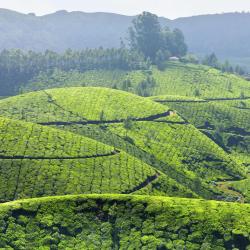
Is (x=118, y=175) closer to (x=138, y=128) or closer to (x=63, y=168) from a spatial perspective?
(x=63, y=168)

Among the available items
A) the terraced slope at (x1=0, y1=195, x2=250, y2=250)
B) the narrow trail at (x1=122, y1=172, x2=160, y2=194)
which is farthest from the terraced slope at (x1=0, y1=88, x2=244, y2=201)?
the terraced slope at (x1=0, y1=195, x2=250, y2=250)

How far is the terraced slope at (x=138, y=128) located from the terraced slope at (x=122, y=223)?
56336 millimetres

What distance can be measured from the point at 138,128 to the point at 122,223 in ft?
285

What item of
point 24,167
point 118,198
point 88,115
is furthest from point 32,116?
point 118,198

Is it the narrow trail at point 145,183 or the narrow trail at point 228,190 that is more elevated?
the narrow trail at point 145,183

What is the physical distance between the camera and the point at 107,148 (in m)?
136

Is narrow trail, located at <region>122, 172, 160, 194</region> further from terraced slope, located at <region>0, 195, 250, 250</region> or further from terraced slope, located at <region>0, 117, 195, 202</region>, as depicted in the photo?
terraced slope, located at <region>0, 195, 250, 250</region>

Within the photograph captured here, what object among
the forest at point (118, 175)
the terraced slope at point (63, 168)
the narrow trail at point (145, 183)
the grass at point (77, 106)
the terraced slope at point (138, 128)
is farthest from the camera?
the grass at point (77, 106)

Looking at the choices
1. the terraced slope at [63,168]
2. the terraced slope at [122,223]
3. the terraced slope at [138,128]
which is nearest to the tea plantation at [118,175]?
the terraced slope at [122,223]

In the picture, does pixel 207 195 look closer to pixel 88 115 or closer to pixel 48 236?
pixel 88 115

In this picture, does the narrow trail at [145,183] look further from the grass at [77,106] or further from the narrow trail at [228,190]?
the grass at [77,106]

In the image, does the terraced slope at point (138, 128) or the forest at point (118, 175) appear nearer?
the forest at point (118, 175)

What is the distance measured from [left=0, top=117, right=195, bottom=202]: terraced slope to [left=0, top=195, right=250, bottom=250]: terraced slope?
92.6 feet

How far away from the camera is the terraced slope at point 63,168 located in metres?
113
